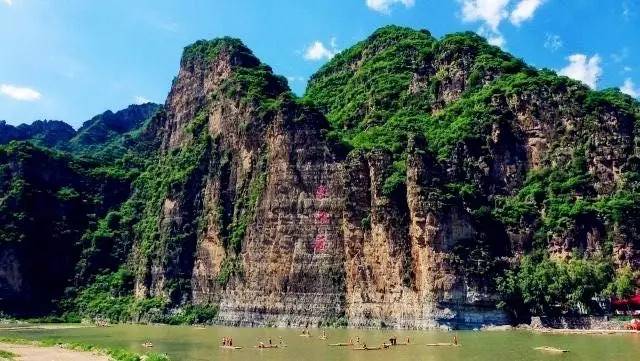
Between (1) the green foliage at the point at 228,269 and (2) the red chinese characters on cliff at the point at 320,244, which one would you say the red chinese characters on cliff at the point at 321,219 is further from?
(1) the green foliage at the point at 228,269

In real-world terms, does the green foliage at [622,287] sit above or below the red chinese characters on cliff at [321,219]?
below

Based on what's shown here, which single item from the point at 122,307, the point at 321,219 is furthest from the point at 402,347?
the point at 122,307

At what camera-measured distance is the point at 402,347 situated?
50438 mm

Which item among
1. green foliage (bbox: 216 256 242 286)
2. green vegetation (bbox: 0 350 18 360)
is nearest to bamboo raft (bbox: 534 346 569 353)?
green vegetation (bbox: 0 350 18 360)

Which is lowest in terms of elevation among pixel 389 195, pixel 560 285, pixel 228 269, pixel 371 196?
pixel 560 285

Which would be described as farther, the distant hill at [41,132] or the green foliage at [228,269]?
the distant hill at [41,132]

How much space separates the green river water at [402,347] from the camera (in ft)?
140

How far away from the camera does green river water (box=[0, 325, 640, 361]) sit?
4269 centimetres

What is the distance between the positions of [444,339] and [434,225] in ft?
54.6

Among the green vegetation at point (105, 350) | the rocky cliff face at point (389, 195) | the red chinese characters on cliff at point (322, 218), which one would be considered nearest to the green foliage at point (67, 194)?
the rocky cliff face at point (389, 195)

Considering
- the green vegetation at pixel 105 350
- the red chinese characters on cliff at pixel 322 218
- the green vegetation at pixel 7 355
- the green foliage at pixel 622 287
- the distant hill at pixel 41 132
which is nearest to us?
the green vegetation at pixel 105 350

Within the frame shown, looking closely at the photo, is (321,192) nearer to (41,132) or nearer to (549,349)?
(549,349)

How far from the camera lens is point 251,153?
96.4 metres

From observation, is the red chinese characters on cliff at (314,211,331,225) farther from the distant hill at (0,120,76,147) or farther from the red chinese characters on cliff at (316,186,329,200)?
the distant hill at (0,120,76,147)
